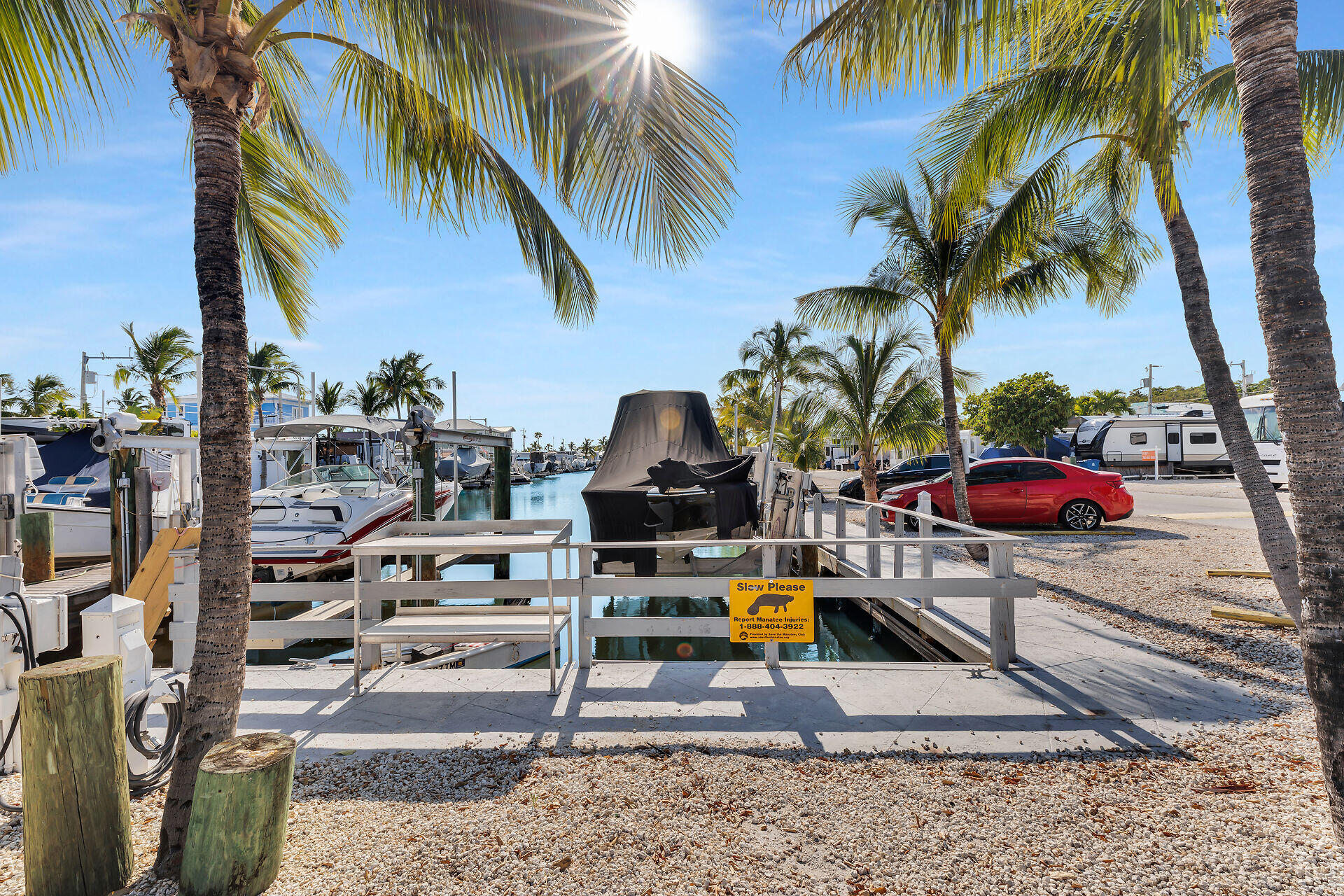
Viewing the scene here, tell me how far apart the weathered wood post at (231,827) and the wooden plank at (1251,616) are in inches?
327

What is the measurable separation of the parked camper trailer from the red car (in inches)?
848

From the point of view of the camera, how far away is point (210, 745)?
2766 millimetres

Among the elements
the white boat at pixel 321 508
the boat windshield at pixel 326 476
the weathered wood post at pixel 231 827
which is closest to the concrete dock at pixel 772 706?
the weathered wood post at pixel 231 827

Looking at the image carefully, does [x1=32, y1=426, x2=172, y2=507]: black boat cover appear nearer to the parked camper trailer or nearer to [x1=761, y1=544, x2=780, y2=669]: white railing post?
[x1=761, y1=544, x2=780, y2=669]: white railing post

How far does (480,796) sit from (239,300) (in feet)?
9.04

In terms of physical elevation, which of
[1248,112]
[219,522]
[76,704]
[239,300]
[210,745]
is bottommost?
[210,745]

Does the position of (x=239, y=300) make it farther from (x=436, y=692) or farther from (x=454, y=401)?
(x=454, y=401)

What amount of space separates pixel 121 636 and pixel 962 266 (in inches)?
421

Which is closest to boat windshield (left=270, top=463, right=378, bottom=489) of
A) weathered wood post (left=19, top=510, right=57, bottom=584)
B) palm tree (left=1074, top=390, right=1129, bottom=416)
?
weathered wood post (left=19, top=510, right=57, bottom=584)

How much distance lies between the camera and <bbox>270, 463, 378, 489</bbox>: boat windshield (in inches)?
541

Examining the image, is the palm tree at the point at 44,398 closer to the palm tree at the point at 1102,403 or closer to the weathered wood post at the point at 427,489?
the weathered wood post at the point at 427,489

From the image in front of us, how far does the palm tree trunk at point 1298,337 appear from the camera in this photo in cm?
267

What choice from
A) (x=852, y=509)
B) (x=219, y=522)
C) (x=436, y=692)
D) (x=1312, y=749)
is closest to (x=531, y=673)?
(x=436, y=692)

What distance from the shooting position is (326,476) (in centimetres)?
1406
